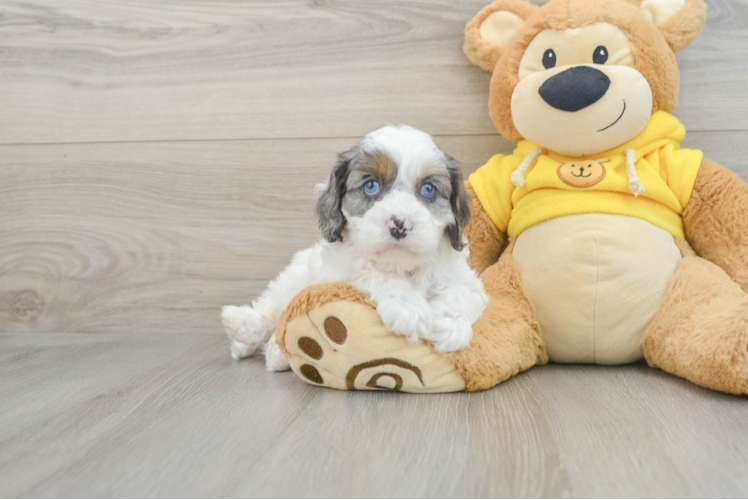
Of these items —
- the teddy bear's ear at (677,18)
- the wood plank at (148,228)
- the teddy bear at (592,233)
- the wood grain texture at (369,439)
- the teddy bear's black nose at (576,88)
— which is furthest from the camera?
the wood plank at (148,228)

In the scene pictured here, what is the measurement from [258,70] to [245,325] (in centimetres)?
87

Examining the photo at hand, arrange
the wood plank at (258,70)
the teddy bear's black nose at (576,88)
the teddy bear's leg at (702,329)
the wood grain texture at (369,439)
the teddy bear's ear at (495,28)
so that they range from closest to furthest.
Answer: the wood grain texture at (369,439) < the teddy bear's leg at (702,329) < the teddy bear's black nose at (576,88) < the teddy bear's ear at (495,28) < the wood plank at (258,70)

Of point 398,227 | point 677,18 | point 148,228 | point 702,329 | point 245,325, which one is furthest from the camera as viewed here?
point 148,228

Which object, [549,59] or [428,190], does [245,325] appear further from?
[549,59]

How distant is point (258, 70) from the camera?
1927mm

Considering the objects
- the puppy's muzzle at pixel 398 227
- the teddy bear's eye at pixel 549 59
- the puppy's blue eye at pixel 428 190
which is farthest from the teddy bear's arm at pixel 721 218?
the puppy's muzzle at pixel 398 227

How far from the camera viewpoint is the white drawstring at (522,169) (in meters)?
1.55

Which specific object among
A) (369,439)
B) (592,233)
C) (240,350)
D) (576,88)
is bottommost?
(240,350)

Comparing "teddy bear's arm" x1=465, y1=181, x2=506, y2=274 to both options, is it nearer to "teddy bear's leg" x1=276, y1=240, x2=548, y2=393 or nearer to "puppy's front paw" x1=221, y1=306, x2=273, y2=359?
"teddy bear's leg" x1=276, y1=240, x2=548, y2=393

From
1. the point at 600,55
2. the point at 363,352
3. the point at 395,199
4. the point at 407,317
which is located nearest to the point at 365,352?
the point at 363,352

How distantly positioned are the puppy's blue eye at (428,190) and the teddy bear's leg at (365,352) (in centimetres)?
27

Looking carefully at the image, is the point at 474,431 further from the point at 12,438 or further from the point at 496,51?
the point at 496,51

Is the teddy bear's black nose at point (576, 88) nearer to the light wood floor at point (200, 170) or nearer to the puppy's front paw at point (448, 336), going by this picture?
the light wood floor at point (200, 170)

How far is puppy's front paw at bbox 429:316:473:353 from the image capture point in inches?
48.9
